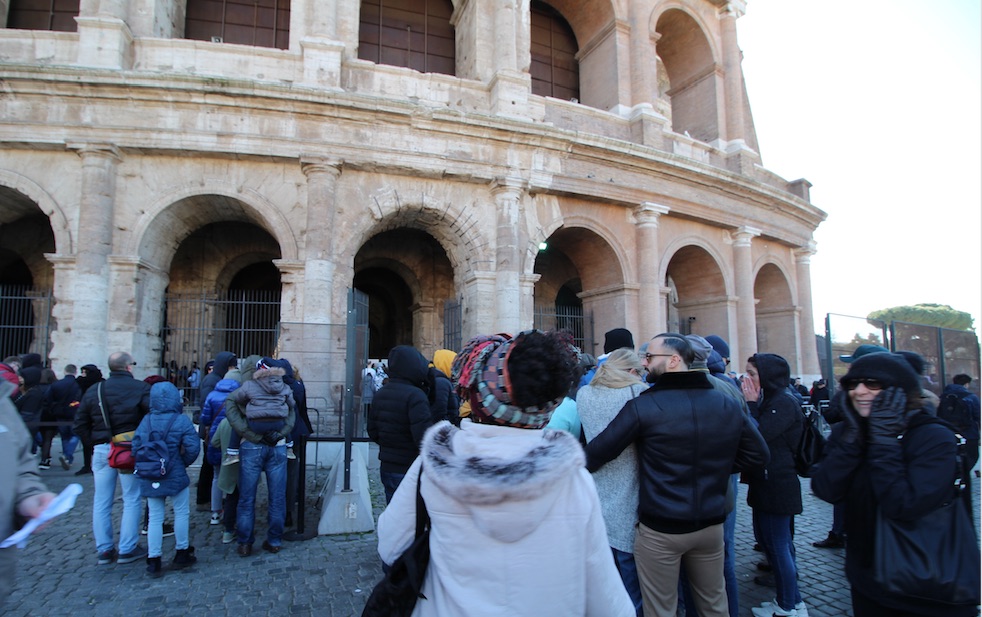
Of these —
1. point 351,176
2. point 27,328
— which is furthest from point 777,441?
point 27,328

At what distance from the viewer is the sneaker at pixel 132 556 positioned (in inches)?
167

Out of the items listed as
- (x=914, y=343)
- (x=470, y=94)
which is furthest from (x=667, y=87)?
(x=914, y=343)

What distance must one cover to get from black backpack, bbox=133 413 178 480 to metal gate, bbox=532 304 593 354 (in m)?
9.02

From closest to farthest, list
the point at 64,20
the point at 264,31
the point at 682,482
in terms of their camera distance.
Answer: the point at 682,482 < the point at 64,20 < the point at 264,31

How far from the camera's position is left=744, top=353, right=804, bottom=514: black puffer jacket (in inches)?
130

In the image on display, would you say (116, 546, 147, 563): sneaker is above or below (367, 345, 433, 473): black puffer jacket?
below

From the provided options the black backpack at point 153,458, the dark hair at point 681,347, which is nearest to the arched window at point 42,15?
the black backpack at point 153,458

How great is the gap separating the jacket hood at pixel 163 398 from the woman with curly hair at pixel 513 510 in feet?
11.2

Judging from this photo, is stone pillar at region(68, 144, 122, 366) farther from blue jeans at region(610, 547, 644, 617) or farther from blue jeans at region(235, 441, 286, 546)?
blue jeans at region(610, 547, 644, 617)

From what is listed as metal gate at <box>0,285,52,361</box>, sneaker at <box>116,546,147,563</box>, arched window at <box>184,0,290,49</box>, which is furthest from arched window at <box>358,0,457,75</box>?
sneaker at <box>116,546,147,563</box>

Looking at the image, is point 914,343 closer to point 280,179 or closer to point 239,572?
point 239,572

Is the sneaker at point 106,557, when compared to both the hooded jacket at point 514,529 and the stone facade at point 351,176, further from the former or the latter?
the hooded jacket at point 514,529

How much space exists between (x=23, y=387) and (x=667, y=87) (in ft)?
61.1

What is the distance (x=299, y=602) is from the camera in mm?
3592
